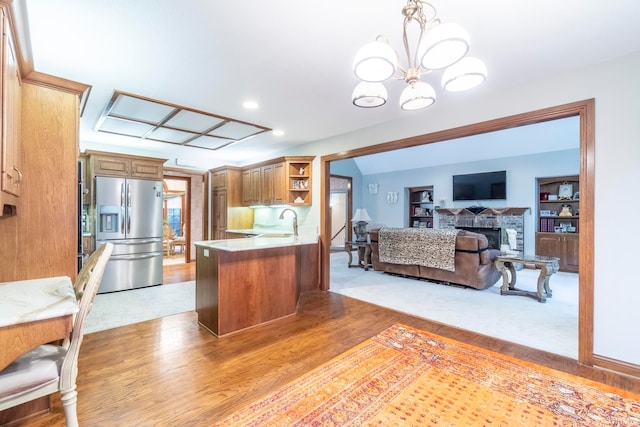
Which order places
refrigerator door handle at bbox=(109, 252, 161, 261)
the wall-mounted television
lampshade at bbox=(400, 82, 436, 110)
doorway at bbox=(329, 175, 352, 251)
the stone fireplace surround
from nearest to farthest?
1. lampshade at bbox=(400, 82, 436, 110)
2. refrigerator door handle at bbox=(109, 252, 161, 261)
3. the stone fireplace surround
4. the wall-mounted television
5. doorway at bbox=(329, 175, 352, 251)

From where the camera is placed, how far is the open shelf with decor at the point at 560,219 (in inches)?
238

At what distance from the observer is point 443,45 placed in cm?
151

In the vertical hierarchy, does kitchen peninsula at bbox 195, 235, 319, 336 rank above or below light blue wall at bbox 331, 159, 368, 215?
below

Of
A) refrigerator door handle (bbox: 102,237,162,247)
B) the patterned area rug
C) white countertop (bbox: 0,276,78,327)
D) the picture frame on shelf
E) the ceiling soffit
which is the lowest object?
the patterned area rug

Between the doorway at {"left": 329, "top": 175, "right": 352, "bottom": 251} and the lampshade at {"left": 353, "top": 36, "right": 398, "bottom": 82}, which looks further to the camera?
the doorway at {"left": 329, "top": 175, "right": 352, "bottom": 251}

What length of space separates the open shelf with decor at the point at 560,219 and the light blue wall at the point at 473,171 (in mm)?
196

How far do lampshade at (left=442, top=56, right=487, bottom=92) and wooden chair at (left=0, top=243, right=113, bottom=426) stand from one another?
2203mm

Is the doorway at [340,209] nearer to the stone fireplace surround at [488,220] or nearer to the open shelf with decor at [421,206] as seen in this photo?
the open shelf with decor at [421,206]

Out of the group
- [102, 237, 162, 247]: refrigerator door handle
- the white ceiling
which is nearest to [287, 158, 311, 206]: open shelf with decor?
the white ceiling

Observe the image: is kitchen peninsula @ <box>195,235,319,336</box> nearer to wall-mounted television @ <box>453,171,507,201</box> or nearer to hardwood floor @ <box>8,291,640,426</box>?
hardwood floor @ <box>8,291,640,426</box>

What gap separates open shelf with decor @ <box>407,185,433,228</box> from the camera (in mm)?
8977

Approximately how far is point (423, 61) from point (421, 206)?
8.20m

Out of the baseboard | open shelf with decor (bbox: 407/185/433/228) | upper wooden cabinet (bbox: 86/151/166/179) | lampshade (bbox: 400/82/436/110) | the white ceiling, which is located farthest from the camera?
open shelf with decor (bbox: 407/185/433/228)

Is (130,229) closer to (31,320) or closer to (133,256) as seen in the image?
(133,256)
